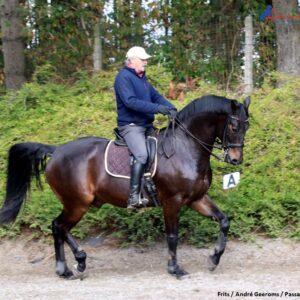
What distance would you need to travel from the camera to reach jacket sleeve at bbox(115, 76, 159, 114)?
22.1 feet

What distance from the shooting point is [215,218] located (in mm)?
7102

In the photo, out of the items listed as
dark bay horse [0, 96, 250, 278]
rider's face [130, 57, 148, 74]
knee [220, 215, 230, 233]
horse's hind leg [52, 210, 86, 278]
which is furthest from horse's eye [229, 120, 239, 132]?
horse's hind leg [52, 210, 86, 278]

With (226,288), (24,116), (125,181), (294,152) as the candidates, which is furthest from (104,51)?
(226,288)

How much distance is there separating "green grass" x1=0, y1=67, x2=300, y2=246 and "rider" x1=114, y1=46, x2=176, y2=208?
1.41 m

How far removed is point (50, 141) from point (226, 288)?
188 inches

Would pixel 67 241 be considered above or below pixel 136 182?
below

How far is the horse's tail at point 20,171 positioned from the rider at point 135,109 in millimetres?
1220

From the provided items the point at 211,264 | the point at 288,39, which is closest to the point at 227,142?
the point at 211,264

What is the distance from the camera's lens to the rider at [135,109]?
6.78m

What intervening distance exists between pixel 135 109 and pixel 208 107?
86 centimetres

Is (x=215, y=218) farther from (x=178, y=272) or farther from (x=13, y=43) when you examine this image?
(x=13, y=43)

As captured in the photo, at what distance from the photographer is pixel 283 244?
309 inches

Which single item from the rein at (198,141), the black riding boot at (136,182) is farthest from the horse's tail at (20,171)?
the rein at (198,141)

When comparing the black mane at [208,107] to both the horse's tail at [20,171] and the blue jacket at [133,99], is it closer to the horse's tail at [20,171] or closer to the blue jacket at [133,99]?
the blue jacket at [133,99]
